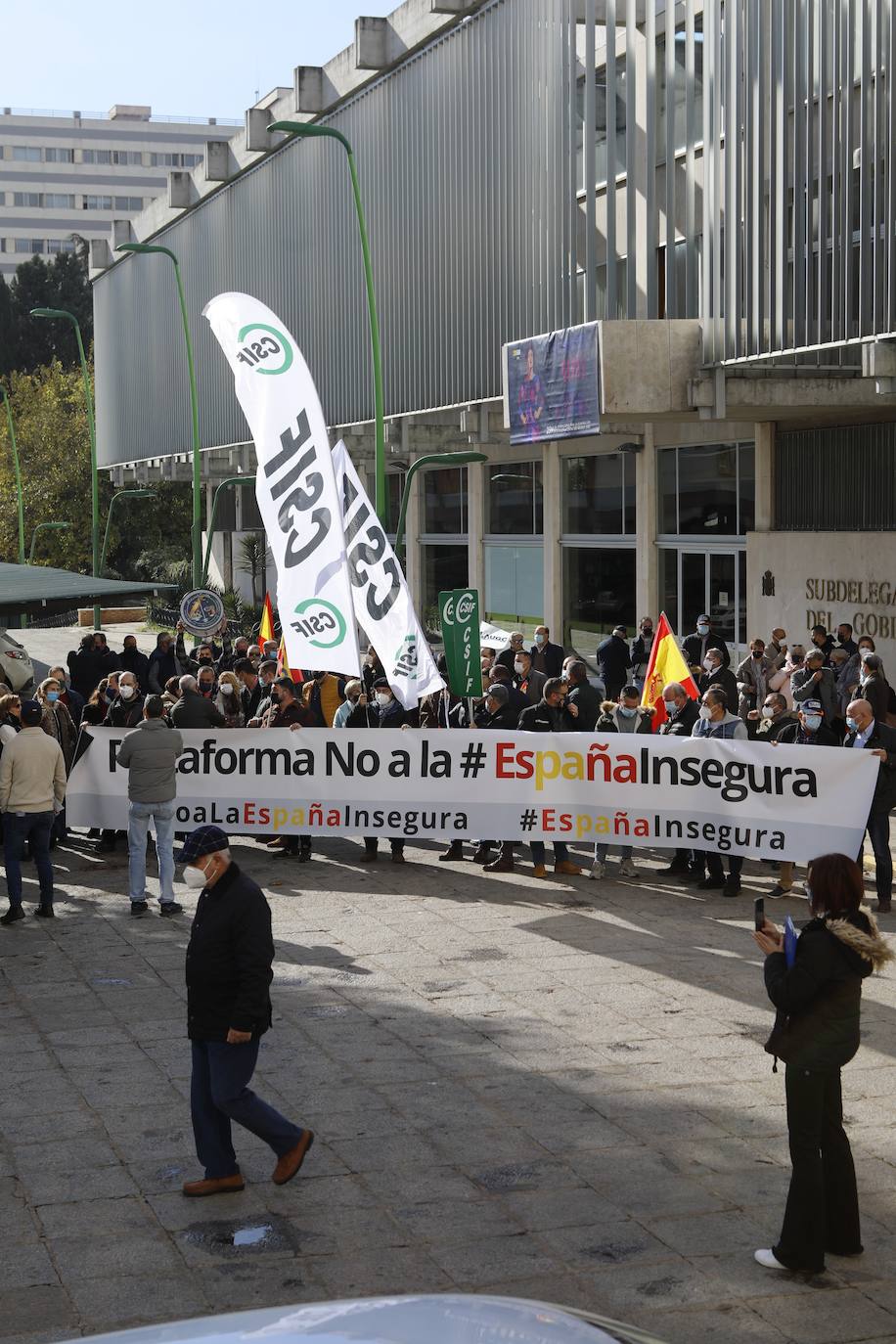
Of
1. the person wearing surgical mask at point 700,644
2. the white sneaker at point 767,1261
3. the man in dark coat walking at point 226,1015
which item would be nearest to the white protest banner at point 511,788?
the white sneaker at point 767,1261

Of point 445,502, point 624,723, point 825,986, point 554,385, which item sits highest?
point 554,385

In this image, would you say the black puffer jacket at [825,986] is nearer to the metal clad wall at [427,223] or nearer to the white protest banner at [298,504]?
the white protest banner at [298,504]

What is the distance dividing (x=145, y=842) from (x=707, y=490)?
53.7 feet

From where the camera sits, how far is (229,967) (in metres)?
6.82

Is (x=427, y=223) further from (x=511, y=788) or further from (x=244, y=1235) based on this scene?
(x=244, y=1235)

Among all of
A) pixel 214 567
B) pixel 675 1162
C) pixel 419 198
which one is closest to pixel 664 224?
pixel 419 198

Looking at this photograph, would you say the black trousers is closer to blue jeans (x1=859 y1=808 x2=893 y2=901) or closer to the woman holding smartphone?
the woman holding smartphone

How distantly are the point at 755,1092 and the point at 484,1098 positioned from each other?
1.35 metres

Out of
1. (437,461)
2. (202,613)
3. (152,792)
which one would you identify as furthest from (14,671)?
(437,461)

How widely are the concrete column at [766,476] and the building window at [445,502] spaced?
1240 centimetres

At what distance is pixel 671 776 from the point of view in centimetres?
1293

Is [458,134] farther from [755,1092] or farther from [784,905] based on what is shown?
[755,1092]

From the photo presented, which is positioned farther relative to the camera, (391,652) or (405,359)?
(405,359)

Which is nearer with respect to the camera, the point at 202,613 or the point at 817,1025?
the point at 817,1025
